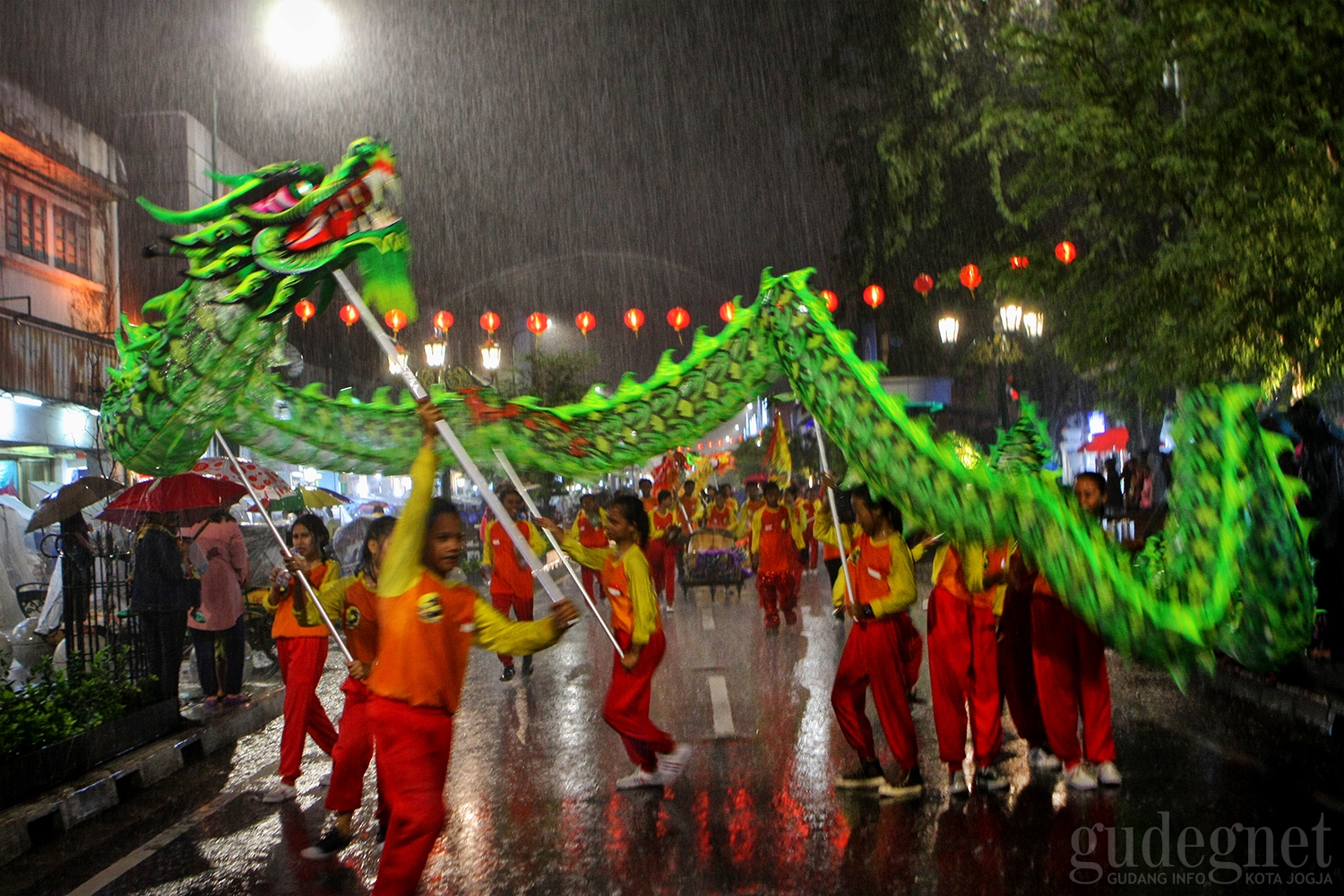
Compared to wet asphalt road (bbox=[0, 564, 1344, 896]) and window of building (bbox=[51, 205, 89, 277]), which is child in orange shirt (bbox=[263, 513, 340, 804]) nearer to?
wet asphalt road (bbox=[0, 564, 1344, 896])

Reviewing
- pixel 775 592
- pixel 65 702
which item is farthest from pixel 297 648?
pixel 775 592

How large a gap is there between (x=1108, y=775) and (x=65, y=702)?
630 centimetres

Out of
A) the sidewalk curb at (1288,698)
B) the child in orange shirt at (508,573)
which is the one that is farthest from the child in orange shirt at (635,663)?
the sidewalk curb at (1288,698)

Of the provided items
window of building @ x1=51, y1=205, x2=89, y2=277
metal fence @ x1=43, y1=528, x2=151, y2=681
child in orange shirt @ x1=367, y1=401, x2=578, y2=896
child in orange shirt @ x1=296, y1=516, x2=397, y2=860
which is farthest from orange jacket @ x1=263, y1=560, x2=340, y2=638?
window of building @ x1=51, y1=205, x2=89, y2=277

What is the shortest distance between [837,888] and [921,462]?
185 cm

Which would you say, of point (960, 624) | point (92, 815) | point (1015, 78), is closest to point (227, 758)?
point (92, 815)

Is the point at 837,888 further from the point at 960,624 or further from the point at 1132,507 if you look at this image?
the point at 1132,507

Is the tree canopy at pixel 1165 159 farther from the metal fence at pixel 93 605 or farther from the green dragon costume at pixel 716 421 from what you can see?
the metal fence at pixel 93 605

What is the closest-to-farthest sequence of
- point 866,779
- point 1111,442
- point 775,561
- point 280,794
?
point 866,779
point 280,794
point 775,561
point 1111,442

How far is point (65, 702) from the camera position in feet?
24.7

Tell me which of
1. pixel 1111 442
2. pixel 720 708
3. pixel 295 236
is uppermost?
pixel 295 236

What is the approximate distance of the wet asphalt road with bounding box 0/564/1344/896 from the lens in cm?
515

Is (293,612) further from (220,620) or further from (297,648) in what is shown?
(220,620)

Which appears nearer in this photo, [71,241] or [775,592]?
[775,592]
